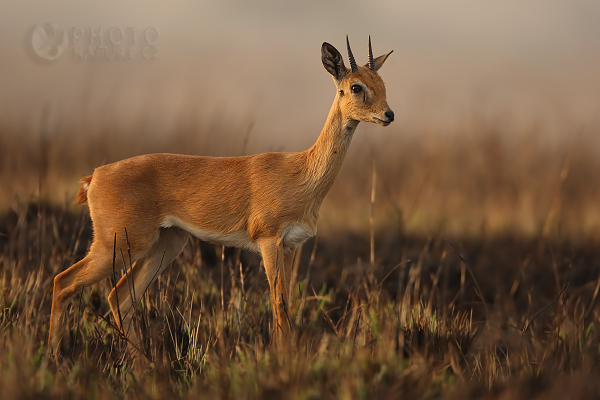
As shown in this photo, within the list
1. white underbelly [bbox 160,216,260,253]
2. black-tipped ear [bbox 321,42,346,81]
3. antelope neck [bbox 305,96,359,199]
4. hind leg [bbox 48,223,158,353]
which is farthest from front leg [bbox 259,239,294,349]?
black-tipped ear [bbox 321,42,346,81]

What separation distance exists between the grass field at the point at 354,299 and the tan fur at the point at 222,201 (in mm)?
244

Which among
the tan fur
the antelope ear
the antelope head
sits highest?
the antelope ear

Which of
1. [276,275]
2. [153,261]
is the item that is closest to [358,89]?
[276,275]

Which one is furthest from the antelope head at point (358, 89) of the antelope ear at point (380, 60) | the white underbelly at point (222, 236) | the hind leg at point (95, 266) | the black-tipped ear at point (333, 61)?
the hind leg at point (95, 266)

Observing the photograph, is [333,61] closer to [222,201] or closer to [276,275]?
[222,201]

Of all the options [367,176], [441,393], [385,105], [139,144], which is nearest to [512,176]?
[367,176]

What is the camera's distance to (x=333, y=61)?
5.20m

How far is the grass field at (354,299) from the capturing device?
154 inches

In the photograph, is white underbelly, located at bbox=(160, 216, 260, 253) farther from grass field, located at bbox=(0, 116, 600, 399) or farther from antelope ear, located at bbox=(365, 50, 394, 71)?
antelope ear, located at bbox=(365, 50, 394, 71)

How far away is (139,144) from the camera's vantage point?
11867mm

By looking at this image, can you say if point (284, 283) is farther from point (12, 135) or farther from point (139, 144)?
point (12, 135)

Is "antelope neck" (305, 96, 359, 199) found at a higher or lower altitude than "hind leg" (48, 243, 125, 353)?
higher

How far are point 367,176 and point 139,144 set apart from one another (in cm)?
436

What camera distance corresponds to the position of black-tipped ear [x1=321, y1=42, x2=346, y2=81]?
512 cm
